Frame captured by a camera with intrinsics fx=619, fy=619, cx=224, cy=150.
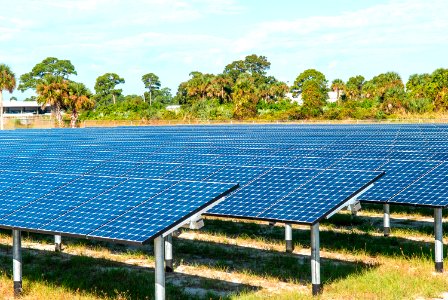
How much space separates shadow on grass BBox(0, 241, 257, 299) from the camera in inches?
624

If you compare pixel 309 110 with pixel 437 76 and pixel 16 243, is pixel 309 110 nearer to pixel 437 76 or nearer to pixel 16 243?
pixel 437 76

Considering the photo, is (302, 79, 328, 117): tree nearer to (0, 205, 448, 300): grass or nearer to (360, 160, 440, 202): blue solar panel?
(0, 205, 448, 300): grass

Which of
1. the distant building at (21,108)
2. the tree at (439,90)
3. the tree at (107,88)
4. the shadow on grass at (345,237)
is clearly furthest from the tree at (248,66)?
the shadow on grass at (345,237)

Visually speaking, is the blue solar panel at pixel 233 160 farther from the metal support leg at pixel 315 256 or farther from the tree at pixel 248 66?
the tree at pixel 248 66

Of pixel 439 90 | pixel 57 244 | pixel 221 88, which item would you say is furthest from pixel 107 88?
pixel 57 244

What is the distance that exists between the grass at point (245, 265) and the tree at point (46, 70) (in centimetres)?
17621

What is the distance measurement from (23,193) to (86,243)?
8104 millimetres

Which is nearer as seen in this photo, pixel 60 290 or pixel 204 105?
pixel 60 290

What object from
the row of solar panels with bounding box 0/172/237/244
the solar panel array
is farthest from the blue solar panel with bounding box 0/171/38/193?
the row of solar panels with bounding box 0/172/237/244

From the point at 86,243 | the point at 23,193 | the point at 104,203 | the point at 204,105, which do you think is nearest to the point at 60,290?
the point at 23,193

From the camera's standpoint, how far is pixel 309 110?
9375 cm

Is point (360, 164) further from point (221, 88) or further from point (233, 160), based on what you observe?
point (221, 88)

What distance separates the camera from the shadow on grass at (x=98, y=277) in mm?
15852

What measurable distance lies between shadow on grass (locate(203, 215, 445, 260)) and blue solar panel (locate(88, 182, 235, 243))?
27.7 feet
